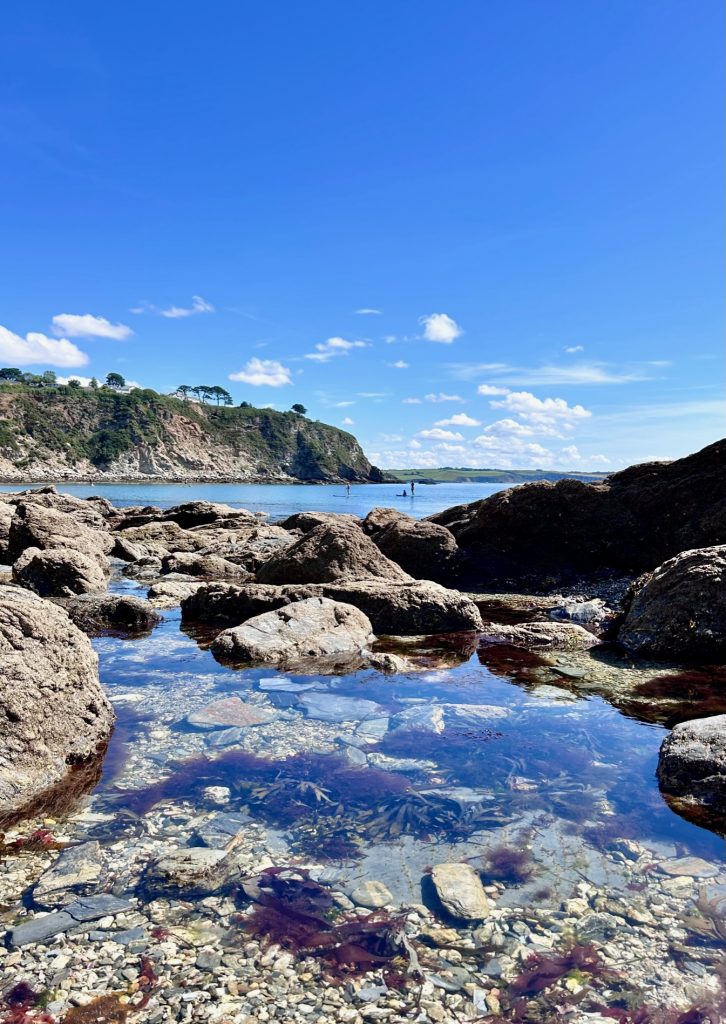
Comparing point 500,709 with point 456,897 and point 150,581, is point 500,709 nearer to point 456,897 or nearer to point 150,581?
point 456,897

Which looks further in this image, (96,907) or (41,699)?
(41,699)

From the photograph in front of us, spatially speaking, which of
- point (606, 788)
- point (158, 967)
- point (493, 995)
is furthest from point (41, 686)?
point (606, 788)

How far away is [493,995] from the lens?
3354 mm

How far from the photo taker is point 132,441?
160250 mm

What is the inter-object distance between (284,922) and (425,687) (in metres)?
5.16

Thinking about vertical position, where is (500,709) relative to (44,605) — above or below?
below

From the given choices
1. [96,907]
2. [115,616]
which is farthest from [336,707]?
[115,616]

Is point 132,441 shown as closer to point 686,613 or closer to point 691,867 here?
point 686,613

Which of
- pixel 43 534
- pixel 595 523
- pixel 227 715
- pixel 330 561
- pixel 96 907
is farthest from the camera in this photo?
pixel 43 534

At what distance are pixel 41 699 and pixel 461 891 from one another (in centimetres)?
420

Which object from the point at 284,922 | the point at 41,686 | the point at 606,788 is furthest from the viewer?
the point at 41,686

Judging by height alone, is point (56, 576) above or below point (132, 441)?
below

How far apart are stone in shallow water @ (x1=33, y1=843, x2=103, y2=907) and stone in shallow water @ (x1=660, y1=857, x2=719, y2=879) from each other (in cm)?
389

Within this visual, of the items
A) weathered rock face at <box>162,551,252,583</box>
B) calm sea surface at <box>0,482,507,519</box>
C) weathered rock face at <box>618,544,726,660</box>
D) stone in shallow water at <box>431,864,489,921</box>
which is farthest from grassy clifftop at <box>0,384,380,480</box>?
stone in shallow water at <box>431,864,489,921</box>
